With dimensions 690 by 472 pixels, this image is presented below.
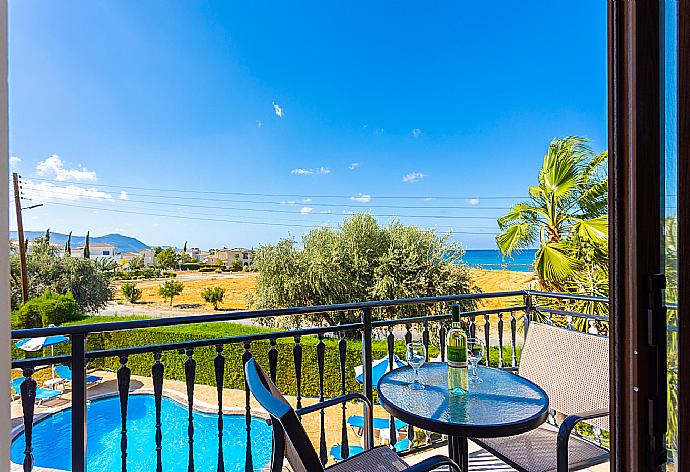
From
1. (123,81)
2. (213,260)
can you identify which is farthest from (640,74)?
(123,81)

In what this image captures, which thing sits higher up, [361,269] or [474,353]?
[474,353]

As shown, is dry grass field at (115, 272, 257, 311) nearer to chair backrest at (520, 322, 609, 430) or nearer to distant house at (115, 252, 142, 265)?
distant house at (115, 252, 142, 265)

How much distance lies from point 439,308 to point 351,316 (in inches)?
101

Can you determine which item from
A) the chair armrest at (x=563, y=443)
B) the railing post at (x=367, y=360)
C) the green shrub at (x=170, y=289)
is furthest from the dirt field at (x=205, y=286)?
the chair armrest at (x=563, y=443)

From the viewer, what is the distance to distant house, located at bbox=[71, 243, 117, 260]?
14.8 metres

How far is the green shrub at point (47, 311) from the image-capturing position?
11852 mm

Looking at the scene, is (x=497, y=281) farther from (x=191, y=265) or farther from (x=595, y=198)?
(x=191, y=265)

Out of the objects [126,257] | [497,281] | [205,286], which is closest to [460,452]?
[497,281]

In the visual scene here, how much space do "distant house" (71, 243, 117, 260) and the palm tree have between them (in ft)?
48.8

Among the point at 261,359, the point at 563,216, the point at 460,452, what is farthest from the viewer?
the point at 261,359

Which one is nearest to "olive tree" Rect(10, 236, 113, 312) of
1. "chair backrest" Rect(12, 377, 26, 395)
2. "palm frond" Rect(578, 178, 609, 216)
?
"chair backrest" Rect(12, 377, 26, 395)

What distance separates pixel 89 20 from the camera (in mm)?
12477

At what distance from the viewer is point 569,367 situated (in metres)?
2.01

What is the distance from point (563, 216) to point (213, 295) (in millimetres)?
13161
